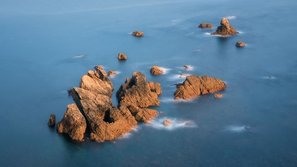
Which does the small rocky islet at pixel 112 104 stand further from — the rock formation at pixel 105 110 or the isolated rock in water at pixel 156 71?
the isolated rock in water at pixel 156 71

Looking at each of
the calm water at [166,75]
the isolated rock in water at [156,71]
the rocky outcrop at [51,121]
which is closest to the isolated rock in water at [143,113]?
the calm water at [166,75]

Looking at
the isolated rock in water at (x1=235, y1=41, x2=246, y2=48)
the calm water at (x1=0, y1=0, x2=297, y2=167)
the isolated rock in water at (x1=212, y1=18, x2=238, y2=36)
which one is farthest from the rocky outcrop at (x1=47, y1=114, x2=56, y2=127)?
the isolated rock in water at (x1=212, y1=18, x2=238, y2=36)

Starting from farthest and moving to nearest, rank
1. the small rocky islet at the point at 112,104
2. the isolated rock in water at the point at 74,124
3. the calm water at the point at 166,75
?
the small rocky islet at the point at 112,104, the isolated rock in water at the point at 74,124, the calm water at the point at 166,75

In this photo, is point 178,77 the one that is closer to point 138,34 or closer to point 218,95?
point 218,95

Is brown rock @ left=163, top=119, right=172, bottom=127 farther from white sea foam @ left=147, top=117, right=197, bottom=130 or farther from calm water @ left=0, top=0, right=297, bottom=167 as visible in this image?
calm water @ left=0, top=0, right=297, bottom=167

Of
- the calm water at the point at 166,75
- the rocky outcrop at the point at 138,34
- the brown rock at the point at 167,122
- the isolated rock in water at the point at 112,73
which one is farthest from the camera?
the rocky outcrop at the point at 138,34

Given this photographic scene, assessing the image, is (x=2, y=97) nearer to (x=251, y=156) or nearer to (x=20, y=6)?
(x=251, y=156)
